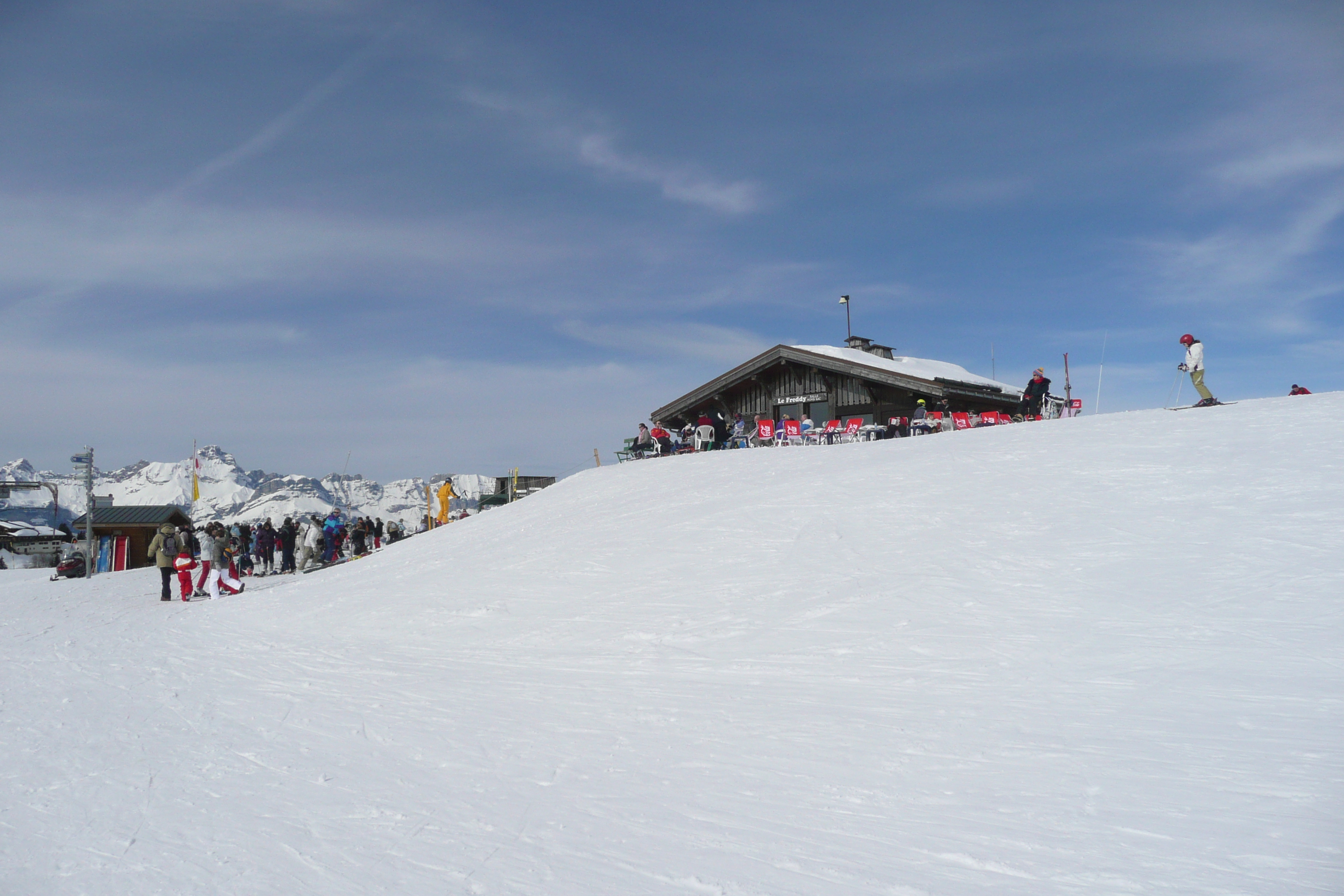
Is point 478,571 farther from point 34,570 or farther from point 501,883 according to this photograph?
point 34,570

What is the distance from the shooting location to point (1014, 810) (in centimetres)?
361

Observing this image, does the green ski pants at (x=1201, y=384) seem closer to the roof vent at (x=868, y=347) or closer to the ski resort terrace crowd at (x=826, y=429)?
the ski resort terrace crowd at (x=826, y=429)

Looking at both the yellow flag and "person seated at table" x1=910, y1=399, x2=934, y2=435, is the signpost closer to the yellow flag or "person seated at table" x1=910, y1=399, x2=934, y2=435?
the yellow flag

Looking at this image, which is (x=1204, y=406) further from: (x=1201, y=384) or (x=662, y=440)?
(x=662, y=440)

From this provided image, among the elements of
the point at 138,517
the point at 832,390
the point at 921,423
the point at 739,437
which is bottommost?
the point at 138,517

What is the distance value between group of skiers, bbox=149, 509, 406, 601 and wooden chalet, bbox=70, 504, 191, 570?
17.1 metres

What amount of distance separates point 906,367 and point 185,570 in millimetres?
21760

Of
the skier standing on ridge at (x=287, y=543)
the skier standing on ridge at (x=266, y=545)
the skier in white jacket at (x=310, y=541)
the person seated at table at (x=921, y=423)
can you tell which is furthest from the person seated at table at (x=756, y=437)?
the skier standing on ridge at (x=266, y=545)

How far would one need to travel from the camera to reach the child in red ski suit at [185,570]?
14.2 m

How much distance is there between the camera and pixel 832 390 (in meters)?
24.3

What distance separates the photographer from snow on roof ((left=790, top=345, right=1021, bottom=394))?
23562 mm

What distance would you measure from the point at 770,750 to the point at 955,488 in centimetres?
787

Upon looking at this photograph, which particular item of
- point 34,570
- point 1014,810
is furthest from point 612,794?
point 34,570

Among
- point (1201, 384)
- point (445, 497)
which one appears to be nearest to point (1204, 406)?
point (1201, 384)
